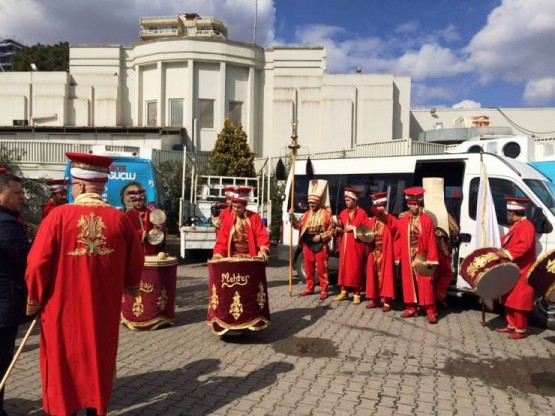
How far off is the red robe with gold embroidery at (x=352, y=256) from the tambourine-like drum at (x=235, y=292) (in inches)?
112

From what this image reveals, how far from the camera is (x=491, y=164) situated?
320 inches

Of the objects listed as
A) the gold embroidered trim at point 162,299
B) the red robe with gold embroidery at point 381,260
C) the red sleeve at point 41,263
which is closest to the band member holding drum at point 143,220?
the gold embroidered trim at point 162,299

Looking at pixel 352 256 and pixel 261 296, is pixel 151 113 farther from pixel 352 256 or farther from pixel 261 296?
pixel 261 296

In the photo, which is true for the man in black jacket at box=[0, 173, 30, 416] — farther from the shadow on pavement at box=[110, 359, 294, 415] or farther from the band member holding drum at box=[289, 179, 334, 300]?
the band member holding drum at box=[289, 179, 334, 300]

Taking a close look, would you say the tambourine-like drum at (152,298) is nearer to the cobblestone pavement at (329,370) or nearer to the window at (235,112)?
the cobblestone pavement at (329,370)

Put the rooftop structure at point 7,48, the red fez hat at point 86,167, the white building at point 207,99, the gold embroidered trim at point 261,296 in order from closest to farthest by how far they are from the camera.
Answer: the red fez hat at point 86,167 < the gold embroidered trim at point 261,296 < the white building at point 207,99 < the rooftop structure at point 7,48

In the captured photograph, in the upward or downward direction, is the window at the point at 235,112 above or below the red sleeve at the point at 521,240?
above

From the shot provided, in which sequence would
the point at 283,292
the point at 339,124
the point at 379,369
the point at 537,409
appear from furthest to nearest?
Answer: the point at 339,124
the point at 283,292
the point at 379,369
the point at 537,409

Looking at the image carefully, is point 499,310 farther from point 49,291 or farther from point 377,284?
Answer: point 49,291

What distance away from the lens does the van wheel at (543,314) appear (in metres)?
7.25

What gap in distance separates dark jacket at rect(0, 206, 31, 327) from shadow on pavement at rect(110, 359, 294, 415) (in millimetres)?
1219

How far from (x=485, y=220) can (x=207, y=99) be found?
22.2m

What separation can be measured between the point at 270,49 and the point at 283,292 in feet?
71.8

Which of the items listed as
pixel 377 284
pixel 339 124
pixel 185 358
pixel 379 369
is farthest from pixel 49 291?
pixel 339 124
